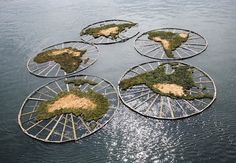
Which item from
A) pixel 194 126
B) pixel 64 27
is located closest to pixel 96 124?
pixel 194 126

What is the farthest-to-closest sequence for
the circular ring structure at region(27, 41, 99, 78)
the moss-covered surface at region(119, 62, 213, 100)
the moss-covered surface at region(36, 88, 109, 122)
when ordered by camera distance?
the circular ring structure at region(27, 41, 99, 78)
the moss-covered surface at region(119, 62, 213, 100)
the moss-covered surface at region(36, 88, 109, 122)

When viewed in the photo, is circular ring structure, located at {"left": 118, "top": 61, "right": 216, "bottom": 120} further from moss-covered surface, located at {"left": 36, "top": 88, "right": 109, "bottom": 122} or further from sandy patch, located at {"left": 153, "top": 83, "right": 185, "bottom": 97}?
moss-covered surface, located at {"left": 36, "top": 88, "right": 109, "bottom": 122}

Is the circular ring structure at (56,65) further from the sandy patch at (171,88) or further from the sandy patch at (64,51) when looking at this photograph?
the sandy patch at (171,88)

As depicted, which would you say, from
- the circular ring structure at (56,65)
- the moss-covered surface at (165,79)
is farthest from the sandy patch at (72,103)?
the circular ring structure at (56,65)

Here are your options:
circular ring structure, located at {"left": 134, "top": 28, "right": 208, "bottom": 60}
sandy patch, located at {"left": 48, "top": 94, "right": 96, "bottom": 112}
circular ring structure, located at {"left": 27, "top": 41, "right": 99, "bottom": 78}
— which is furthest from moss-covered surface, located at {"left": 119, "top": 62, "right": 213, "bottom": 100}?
circular ring structure, located at {"left": 27, "top": 41, "right": 99, "bottom": 78}

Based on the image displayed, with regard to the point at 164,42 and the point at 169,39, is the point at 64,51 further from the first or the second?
the point at 169,39

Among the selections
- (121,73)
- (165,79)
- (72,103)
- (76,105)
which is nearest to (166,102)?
(165,79)

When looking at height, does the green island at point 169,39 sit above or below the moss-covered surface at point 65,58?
above

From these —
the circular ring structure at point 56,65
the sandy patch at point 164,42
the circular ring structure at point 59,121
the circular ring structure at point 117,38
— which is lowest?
the circular ring structure at point 59,121
